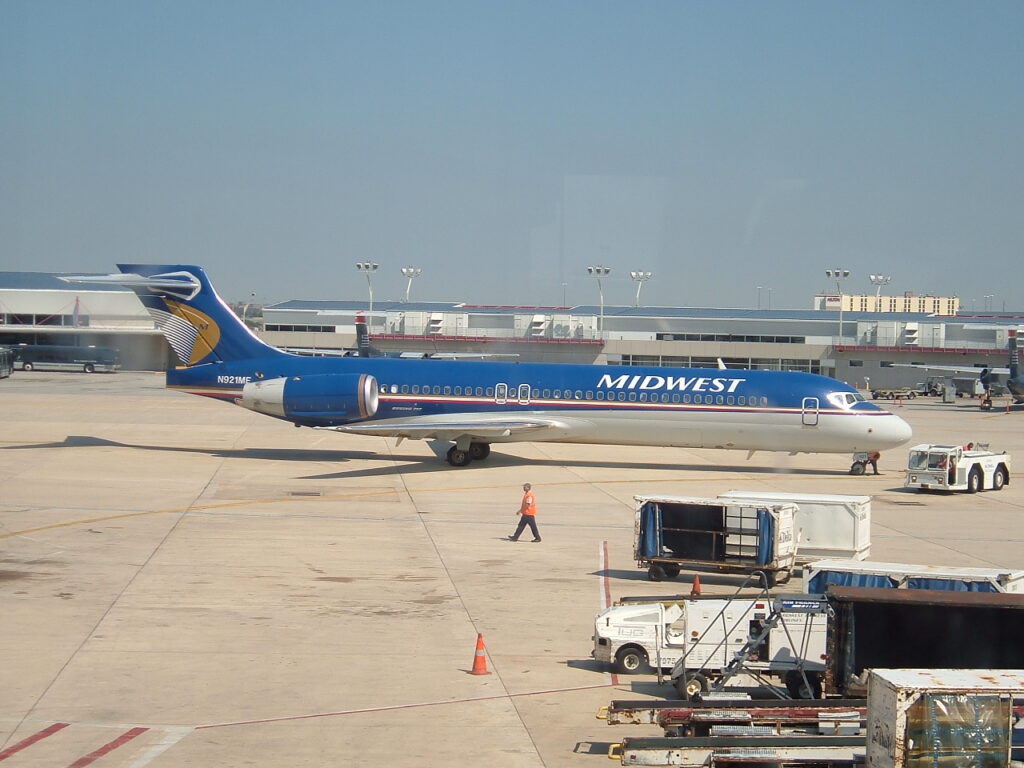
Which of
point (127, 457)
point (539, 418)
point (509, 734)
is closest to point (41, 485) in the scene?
point (127, 457)

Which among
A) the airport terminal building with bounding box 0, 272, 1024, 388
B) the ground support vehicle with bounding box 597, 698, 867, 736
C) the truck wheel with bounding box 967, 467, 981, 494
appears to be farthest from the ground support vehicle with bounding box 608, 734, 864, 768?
the airport terminal building with bounding box 0, 272, 1024, 388

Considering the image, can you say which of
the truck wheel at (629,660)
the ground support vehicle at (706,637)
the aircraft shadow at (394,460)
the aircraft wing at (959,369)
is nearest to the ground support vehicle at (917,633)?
the ground support vehicle at (706,637)

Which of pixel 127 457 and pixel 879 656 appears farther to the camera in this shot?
pixel 127 457

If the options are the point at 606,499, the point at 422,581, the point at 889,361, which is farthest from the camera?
the point at 889,361

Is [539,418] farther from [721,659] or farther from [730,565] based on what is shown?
[721,659]

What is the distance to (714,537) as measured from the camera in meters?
21.8

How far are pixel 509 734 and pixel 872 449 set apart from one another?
88.5 feet

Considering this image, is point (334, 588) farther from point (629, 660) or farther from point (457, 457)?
point (457, 457)

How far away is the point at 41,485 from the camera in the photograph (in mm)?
31719

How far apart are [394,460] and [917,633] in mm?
27671

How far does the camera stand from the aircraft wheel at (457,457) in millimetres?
37844

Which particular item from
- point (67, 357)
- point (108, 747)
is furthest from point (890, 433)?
point (67, 357)

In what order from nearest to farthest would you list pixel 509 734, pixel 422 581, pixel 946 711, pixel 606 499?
pixel 946 711 < pixel 509 734 < pixel 422 581 < pixel 606 499

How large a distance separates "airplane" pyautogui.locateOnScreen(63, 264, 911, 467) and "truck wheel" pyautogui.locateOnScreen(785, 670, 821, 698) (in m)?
23.1
